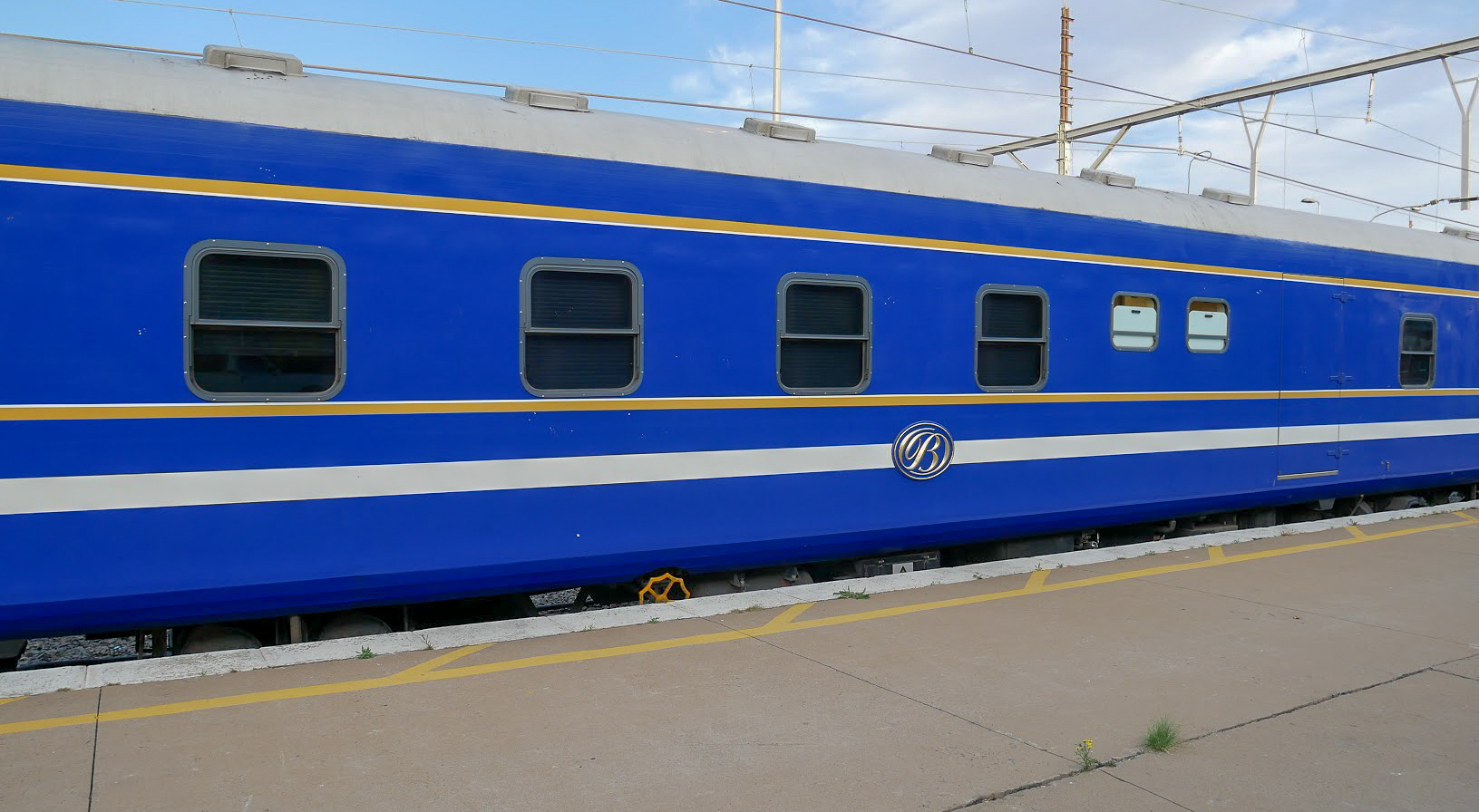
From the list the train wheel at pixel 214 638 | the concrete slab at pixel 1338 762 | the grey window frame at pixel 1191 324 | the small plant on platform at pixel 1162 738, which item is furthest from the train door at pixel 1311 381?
the train wheel at pixel 214 638

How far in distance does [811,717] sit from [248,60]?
14.5 feet

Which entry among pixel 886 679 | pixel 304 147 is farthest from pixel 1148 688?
pixel 304 147

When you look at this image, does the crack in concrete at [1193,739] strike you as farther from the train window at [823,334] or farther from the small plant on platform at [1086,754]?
the train window at [823,334]

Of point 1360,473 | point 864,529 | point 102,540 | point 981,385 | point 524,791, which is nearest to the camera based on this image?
point 524,791

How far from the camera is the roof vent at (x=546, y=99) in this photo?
626 centimetres

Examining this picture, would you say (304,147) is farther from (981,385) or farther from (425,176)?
(981,385)

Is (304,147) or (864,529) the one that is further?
(864,529)

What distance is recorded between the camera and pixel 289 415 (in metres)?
5.08

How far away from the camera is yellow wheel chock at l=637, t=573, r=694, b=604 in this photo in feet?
21.2

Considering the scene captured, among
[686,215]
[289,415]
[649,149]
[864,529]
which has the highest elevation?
[649,149]

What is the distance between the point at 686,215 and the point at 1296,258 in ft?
21.4

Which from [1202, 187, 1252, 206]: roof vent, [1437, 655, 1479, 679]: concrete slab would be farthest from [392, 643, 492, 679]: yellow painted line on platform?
[1202, 187, 1252, 206]: roof vent

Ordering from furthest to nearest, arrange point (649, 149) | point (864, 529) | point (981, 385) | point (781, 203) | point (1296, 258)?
point (1296, 258), point (981, 385), point (864, 529), point (781, 203), point (649, 149)

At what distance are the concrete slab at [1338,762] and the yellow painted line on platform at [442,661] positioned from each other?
3100 millimetres
